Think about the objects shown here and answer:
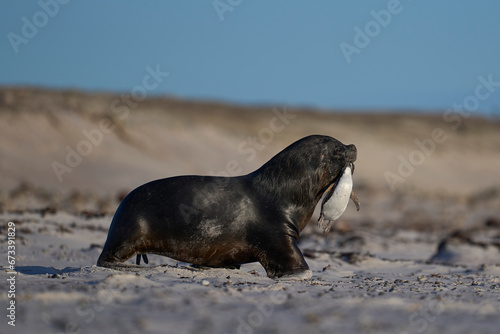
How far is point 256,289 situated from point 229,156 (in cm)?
2858

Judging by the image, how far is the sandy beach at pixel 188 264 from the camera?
4.45m

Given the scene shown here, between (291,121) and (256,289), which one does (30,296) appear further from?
(291,121)

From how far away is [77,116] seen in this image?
29547 millimetres

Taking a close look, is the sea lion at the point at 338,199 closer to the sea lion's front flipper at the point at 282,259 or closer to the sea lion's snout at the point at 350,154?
the sea lion's snout at the point at 350,154

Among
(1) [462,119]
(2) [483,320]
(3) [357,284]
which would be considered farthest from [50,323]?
(1) [462,119]

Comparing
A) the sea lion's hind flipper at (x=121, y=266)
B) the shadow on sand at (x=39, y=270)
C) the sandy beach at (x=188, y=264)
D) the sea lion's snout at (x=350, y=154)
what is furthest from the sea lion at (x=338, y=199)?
the shadow on sand at (x=39, y=270)

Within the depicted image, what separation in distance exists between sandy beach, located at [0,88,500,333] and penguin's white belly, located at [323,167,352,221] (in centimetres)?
65

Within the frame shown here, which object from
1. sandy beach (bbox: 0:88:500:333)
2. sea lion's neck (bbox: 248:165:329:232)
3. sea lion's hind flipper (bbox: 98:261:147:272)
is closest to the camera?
sandy beach (bbox: 0:88:500:333)

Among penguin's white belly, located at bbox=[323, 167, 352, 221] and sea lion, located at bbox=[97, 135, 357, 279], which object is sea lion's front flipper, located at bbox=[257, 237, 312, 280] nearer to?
sea lion, located at bbox=[97, 135, 357, 279]

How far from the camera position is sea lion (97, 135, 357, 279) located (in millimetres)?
6641

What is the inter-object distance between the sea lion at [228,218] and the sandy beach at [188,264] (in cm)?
20

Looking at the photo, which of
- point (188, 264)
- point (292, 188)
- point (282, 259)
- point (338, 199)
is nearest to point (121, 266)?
point (282, 259)

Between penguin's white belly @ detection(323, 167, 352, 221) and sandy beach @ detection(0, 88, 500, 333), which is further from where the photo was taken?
penguin's white belly @ detection(323, 167, 352, 221)

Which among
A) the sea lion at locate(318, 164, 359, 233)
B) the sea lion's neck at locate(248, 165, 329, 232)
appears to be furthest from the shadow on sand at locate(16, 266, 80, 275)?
the sea lion at locate(318, 164, 359, 233)
